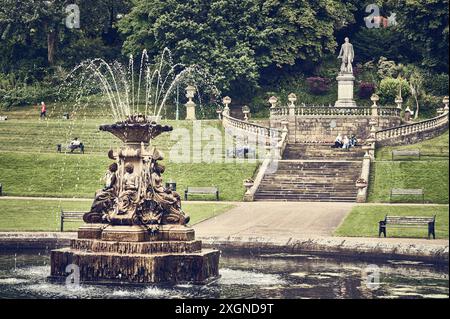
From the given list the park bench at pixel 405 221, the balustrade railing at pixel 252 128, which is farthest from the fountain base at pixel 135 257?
the balustrade railing at pixel 252 128

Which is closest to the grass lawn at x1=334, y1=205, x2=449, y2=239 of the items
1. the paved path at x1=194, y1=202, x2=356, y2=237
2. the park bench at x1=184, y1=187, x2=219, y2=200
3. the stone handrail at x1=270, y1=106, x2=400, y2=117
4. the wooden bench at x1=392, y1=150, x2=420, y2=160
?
the paved path at x1=194, y1=202, x2=356, y2=237

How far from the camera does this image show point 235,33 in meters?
93.8

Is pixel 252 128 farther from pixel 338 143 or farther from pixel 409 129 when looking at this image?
pixel 409 129

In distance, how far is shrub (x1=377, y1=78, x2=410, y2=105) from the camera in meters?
90.9

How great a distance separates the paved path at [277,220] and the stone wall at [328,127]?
2296cm

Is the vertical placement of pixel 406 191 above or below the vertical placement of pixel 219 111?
below

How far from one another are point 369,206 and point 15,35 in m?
46.6

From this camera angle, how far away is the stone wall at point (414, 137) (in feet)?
258

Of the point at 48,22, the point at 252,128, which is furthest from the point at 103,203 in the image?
the point at 48,22

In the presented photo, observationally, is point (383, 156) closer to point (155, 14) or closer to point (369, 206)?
point (369, 206)

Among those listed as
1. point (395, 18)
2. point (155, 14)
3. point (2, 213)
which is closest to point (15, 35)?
point (155, 14)

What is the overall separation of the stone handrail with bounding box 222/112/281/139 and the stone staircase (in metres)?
3.10

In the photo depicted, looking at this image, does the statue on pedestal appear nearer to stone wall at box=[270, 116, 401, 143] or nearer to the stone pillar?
stone wall at box=[270, 116, 401, 143]

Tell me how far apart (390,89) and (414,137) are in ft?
40.9
